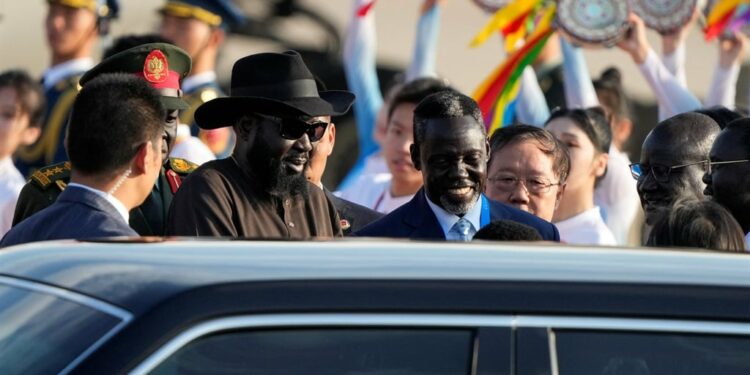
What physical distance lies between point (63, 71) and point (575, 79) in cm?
299

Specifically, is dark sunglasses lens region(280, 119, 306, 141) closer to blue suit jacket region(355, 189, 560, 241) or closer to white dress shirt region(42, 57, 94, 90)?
blue suit jacket region(355, 189, 560, 241)

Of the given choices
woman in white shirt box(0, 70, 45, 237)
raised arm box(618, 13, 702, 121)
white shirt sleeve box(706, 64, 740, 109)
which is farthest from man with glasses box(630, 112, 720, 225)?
woman in white shirt box(0, 70, 45, 237)

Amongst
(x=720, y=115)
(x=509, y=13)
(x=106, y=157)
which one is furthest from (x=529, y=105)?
(x=106, y=157)

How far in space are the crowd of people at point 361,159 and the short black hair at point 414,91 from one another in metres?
0.01

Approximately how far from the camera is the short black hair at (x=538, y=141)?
591 centimetres

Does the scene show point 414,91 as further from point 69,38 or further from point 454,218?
point 69,38

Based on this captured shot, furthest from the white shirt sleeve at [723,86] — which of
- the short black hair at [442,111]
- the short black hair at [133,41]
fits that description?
the short black hair at [442,111]

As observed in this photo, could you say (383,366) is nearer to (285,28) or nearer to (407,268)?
(407,268)

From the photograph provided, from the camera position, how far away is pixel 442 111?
5066mm

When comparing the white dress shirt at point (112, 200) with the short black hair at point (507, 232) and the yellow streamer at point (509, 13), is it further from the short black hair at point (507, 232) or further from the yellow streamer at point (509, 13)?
the yellow streamer at point (509, 13)

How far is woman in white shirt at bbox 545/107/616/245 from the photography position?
6812 mm

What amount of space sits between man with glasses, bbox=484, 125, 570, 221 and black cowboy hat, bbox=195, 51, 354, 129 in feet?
2.37

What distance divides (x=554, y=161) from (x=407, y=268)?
326 centimetres

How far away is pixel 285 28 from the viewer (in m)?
11.1
